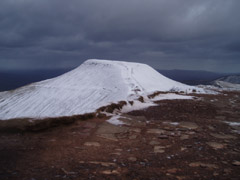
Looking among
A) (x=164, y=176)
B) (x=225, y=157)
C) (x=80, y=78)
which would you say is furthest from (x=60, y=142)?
(x=80, y=78)

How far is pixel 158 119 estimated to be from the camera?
7.11 metres

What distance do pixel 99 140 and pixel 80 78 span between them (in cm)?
1294

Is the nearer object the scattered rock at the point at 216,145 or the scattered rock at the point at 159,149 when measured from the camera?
the scattered rock at the point at 159,149

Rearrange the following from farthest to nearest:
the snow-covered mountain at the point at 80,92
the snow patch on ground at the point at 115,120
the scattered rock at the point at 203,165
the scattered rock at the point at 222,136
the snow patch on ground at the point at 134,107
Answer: the snow-covered mountain at the point at 80,92 → the snow patch on ground at the point at 134,107 → the snow patch on ground at the point at 115,120 → the scattered rock at the point at 222,136 → the scattered rock at the point at 203,165

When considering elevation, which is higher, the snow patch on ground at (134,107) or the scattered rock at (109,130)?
the snow patch on ground at (134,107)

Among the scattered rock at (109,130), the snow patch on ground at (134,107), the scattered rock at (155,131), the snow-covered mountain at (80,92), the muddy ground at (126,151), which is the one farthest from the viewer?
the snow-covered mountain at (80,92)

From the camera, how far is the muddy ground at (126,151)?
10.8ft

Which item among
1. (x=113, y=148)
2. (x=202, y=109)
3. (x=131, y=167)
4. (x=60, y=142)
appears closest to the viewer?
(x=131, y=167)

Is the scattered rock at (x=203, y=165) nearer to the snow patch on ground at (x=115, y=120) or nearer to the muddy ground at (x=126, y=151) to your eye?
the muddy ground at (x=126, y=151)

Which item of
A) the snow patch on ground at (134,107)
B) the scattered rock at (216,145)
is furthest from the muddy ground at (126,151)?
the snow patch on ground at (134,107)

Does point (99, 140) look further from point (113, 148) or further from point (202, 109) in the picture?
point (202, 109)

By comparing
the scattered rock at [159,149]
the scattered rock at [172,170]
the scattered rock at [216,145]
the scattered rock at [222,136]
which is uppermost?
the scattered rock at [222,136]

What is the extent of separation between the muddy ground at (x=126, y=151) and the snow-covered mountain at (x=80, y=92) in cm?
463

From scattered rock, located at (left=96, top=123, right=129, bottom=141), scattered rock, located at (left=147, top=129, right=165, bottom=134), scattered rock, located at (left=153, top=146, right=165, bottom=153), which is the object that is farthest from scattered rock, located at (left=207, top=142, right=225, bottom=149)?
scattered rock, located at (left=96, top=123, right=129, bottom=141)
